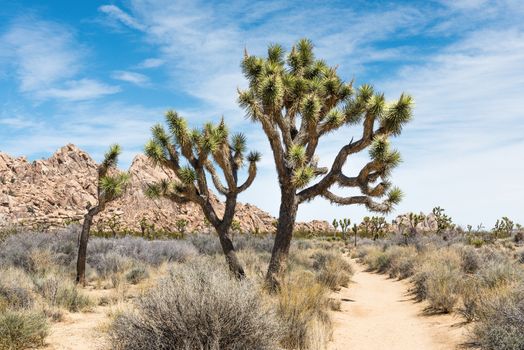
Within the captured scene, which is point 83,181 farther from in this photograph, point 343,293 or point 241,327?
point 241,327

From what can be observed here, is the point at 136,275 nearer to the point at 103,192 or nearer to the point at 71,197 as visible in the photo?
the point at 103,192

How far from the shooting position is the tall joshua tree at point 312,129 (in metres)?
12.3

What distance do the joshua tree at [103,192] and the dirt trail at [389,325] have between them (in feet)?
26.1

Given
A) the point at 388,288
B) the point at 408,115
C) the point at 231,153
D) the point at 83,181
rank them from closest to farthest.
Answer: the point at 408,115, the point at 231,153, the point at 388,288, the point at 83,181

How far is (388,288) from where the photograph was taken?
15.9 meters

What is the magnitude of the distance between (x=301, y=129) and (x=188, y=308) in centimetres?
893

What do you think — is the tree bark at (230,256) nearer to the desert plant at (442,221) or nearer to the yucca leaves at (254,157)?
the yucca leaves at (254,157)

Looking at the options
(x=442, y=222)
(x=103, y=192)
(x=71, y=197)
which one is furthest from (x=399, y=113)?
(x=71, y=197)

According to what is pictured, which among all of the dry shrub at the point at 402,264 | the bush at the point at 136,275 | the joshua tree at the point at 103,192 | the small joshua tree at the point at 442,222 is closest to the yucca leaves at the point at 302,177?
the bush at the point at 136,275

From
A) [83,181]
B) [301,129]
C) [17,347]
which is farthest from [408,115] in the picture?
[83,181]

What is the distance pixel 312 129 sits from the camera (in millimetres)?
12781

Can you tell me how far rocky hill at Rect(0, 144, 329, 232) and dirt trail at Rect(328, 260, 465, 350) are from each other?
172 feet

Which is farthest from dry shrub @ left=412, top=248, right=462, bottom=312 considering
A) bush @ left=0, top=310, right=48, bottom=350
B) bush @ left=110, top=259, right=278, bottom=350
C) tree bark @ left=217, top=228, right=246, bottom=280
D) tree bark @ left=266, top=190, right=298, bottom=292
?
bush @ left=0, top=310, right=48, bottom=350

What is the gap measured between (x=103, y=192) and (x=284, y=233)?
21.9ft
